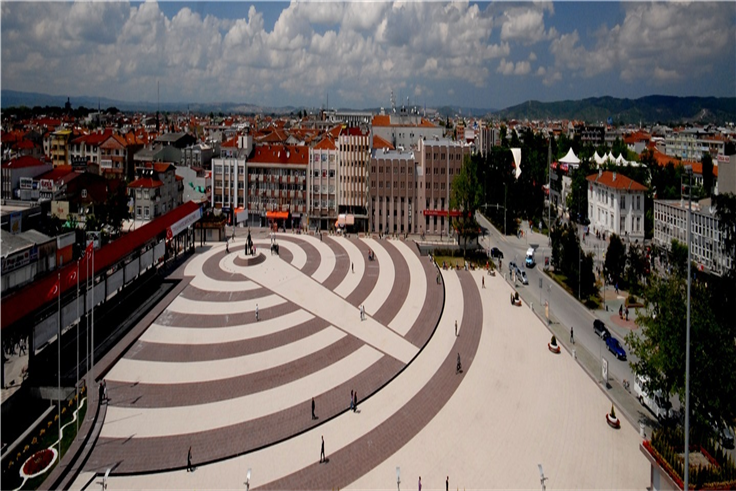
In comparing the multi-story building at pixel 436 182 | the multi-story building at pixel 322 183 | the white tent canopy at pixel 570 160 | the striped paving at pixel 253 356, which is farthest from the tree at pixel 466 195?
the white tent canopy at pixel 570 160

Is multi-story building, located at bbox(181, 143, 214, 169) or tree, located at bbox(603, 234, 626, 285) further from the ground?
multi-story building, located at bbox(181, 143, 214, 169)

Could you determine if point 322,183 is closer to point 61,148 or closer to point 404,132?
point 404,132

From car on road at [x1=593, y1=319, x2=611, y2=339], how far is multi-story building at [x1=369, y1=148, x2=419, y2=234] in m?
30.3

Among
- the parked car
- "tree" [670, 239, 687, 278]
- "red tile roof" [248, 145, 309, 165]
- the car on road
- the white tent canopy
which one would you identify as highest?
the white tent canopy

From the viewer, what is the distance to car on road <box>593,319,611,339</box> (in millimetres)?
31280

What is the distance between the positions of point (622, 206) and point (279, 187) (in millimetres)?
38487

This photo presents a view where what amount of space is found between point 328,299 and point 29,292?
18.5 metres

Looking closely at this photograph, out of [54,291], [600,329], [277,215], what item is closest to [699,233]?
[600,329]

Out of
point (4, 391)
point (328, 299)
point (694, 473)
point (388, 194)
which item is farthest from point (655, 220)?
point (4, 391)

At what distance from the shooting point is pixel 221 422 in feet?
73.3

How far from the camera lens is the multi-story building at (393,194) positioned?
198 ft

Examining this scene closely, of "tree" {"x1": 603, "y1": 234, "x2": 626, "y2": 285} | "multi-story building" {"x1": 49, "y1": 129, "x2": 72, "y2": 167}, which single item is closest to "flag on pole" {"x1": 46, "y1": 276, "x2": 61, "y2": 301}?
"tree" {"x1": 603, "y1": 234, "x2": 626, "y2": 285}

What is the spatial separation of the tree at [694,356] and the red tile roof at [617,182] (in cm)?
3772

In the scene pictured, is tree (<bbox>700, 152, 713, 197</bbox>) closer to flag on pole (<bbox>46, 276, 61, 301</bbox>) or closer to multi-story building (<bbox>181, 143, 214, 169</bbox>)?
flag on pole (<bbox>46, 276, 61, 301</bbox>)
